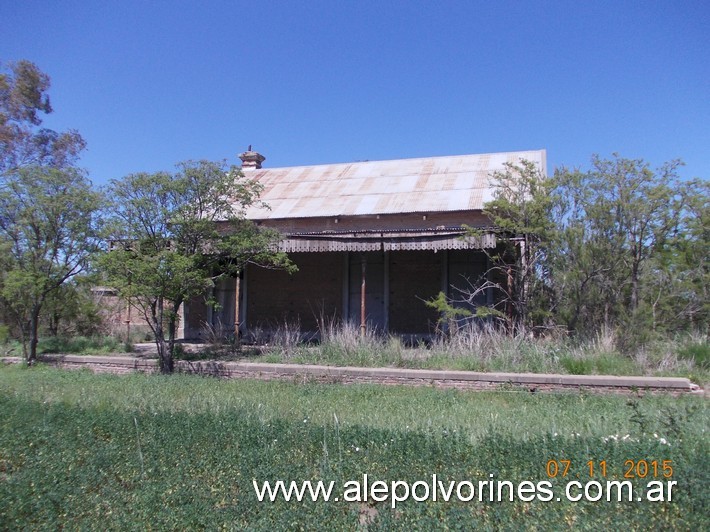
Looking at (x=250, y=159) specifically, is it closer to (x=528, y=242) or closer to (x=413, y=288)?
(x=413, y=288)

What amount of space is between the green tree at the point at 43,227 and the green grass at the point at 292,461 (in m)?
5.91

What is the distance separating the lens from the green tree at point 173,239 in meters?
9.46

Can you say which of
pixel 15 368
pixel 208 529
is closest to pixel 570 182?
pixel 208 529

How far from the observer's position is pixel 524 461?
385 centimetres

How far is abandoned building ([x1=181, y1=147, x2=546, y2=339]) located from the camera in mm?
13039

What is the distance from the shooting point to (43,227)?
11359mm

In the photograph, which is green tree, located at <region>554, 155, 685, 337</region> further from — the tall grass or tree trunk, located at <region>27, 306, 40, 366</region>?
tree trunk, located at <region>27, 306, 40, 366</region>

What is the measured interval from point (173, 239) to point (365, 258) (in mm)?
4462

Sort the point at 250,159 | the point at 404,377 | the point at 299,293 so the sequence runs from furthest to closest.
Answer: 1. the point at 250,159
2. the point at 299,293
3. the point at 404,377

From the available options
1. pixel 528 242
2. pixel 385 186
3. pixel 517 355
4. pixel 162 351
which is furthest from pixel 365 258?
pixel 162 351

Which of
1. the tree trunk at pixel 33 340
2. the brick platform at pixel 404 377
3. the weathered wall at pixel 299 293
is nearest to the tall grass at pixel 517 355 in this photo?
the brick platform at pixel 404 377

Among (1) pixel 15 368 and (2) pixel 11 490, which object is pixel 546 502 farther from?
(1) pixel 15 368

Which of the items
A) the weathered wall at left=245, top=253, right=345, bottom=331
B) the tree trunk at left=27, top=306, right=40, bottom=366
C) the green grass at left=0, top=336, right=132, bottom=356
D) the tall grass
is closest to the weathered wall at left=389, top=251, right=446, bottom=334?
the weathered wall at left=245, top=253, right=345, bottom=331

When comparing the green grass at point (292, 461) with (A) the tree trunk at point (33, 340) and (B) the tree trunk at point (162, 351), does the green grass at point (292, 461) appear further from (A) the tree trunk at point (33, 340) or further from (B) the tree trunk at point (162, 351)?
(A) the tree trunk at point (33, 340)
